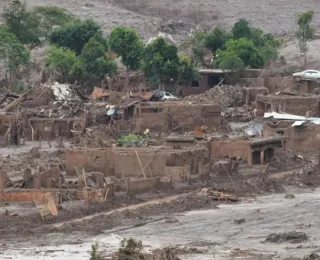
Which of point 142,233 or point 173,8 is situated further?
point 173,8

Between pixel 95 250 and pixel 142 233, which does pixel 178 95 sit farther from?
pixel 95 250

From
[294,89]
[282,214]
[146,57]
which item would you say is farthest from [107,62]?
[282,214]

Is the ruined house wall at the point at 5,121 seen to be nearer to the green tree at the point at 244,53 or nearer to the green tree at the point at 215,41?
the green tree at the point at 244,53

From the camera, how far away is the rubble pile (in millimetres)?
69562

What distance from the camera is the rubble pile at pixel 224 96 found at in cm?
6956

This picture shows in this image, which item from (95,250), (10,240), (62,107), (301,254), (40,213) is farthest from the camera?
(62,107)

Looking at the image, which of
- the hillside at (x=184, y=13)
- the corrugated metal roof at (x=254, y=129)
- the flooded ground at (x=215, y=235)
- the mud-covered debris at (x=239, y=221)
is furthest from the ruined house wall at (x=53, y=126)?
the hillside at (x=184, y=13)

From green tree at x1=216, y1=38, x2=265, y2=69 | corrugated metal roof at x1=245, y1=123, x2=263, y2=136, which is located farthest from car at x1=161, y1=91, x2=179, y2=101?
corrugated metal roof at x1=245, y1=123, x2=263, y2=136

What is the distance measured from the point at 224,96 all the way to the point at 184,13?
156ft

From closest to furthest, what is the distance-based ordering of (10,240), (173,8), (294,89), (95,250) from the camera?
(95,250) < (10,240) < (294,89) < (173,8)

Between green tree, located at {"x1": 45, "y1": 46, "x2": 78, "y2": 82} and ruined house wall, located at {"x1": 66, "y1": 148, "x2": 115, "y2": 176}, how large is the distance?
94.3 feet

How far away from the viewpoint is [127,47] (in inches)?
3110

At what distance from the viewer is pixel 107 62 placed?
256 ft

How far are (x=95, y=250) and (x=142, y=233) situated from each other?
621 centimetres
